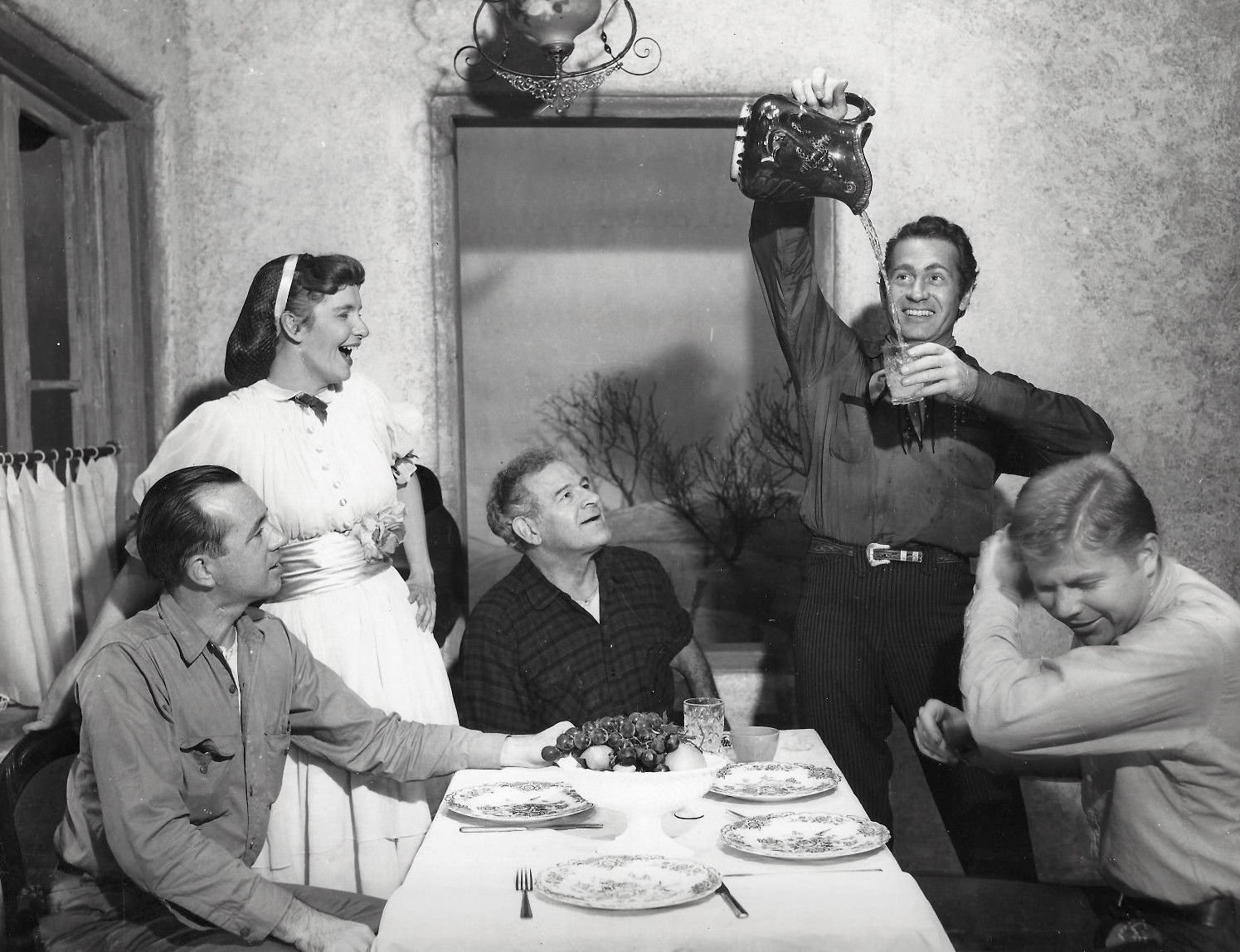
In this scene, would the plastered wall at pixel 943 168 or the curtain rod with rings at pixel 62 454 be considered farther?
the plastered wall at pixel 943 168

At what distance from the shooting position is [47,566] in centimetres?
294

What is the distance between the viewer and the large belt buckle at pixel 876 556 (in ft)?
9.66

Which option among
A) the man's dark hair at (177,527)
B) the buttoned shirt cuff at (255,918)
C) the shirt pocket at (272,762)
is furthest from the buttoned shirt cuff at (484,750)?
the man's dark hair at (177,527)

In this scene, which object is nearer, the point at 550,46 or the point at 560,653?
the point at 560,653

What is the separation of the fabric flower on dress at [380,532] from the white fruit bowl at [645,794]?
1128 millimetres

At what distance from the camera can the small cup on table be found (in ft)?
7.63

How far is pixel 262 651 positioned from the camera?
2.41m

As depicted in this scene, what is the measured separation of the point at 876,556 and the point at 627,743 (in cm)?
107

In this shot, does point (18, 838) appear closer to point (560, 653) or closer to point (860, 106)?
point (560, 653)

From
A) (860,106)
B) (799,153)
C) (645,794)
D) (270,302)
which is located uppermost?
(860,106)

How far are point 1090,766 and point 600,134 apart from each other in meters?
5.16

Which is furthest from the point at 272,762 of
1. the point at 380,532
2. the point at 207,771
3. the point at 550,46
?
the point at 550,46

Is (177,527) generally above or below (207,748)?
above

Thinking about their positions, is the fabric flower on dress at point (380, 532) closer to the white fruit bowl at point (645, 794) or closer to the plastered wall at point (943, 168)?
the plastered wall at point (943, 168)
